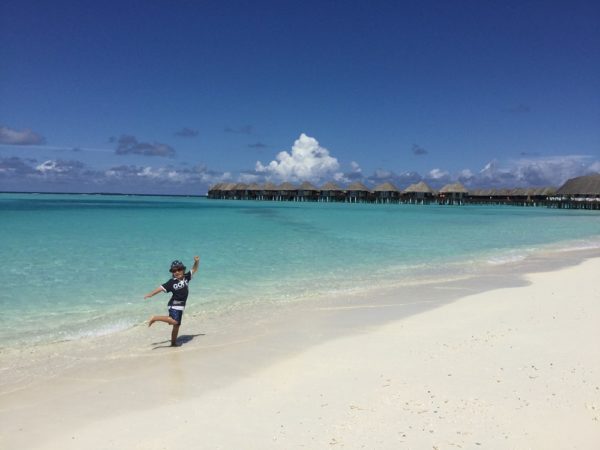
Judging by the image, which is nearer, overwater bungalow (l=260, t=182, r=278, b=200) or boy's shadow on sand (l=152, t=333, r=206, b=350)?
boy's shadow on sand (l=152, t=333, r=206, b=350)

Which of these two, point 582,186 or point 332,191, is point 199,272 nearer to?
point 582,186

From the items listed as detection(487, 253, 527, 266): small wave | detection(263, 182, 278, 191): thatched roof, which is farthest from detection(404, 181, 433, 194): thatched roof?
detection(487, 253, 527, 266): small wave

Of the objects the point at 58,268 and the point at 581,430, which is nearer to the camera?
the point at 581,430

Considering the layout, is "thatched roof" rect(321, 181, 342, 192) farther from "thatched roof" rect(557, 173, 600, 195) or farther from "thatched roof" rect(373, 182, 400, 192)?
"thatched roof" rect(557, 173, 600, 195)

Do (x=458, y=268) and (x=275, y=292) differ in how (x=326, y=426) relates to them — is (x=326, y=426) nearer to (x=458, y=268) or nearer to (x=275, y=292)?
(x=275, y=292)

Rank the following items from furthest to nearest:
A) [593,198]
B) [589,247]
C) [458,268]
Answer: [593,198], [589,247], [458,268]

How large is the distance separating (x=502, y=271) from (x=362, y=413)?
9.37 meters

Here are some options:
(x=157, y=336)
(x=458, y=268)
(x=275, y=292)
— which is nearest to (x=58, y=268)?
(x=275, y=292)

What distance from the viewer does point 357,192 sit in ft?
289

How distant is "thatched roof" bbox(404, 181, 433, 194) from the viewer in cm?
8181

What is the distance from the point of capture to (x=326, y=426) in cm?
348

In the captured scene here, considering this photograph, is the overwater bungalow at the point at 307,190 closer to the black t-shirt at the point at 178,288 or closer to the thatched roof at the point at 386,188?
the thatched roof at the point at 386,188

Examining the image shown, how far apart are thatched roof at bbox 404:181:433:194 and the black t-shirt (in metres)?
79.1

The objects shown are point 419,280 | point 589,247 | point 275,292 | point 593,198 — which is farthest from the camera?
point 593,198
